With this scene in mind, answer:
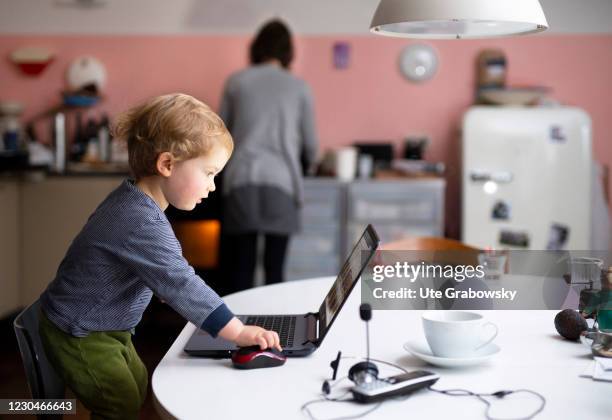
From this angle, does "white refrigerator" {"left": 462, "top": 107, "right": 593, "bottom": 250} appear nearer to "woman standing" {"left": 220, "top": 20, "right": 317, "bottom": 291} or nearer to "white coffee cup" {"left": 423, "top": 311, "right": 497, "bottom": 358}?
"woman standing" {"left": 220, "top": 20, "right": 317, "bottom": 291}

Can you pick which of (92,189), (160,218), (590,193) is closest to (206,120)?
(160,218)

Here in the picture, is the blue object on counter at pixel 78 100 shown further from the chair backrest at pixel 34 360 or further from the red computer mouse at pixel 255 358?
the red computer mouse at pixel 255 358

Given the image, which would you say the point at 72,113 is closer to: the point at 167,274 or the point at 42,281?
the point at 42,281

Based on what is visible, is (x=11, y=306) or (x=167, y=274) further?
(x=11, y=306)

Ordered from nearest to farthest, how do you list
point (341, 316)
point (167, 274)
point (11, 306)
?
point (167, 274), point (341, 316), point (11, 306)

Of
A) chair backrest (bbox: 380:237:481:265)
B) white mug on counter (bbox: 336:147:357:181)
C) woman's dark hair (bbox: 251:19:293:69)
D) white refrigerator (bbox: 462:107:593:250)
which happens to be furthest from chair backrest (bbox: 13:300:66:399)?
white refrigerator (bbox: 462:107:593:250)

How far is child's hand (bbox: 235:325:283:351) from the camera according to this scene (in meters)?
1.50

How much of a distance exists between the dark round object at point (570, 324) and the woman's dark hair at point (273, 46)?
2552mm

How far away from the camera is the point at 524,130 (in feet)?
15.5

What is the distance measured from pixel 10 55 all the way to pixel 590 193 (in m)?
3.73

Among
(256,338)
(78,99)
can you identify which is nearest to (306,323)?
(256,338)

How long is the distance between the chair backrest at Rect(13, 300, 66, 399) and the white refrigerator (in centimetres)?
344

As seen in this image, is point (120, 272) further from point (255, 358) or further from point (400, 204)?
point (400, 204)

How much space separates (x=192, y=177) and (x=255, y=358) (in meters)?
0.42
